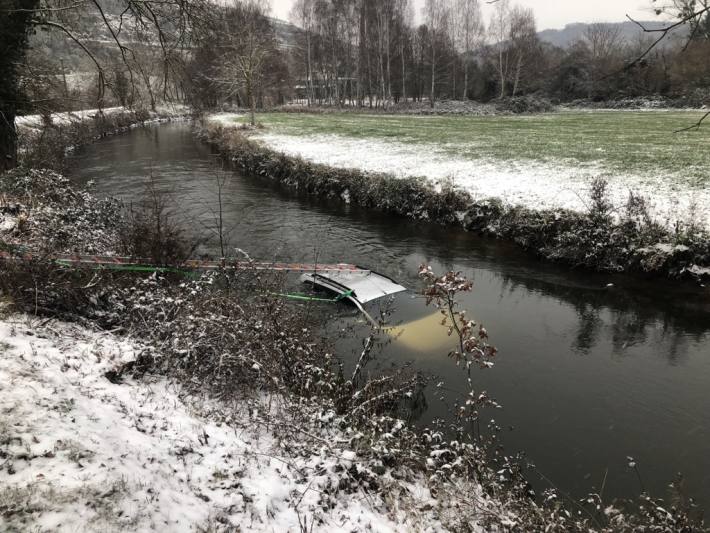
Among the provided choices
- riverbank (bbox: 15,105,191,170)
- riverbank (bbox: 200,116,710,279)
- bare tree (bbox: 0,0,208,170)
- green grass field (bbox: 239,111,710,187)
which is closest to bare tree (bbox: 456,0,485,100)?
green grass field (bbox: 239,111,710,187)

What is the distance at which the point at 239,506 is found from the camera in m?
4.05

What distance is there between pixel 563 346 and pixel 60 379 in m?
8.38

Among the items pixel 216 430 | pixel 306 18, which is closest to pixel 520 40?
pixel 306 18

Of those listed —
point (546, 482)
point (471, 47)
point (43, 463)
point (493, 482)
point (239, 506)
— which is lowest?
point (546, 482)

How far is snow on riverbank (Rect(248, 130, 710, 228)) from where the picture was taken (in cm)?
1298

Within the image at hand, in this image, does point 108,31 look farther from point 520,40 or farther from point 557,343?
point 520,40

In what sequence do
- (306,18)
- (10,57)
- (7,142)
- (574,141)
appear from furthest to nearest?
(306,18) → (574,141) → (7,142) → (10,57)

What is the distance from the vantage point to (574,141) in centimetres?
2250

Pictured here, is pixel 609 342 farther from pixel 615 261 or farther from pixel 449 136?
pixel 449 136

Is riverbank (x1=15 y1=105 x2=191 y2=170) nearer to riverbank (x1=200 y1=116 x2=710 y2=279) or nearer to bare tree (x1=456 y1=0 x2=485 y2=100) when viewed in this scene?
riverbank (x1=200 y1=116 x2=710 y2=279)

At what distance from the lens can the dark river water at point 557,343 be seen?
245 inches

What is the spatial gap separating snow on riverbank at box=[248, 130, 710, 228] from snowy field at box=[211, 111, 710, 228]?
0.03 meters

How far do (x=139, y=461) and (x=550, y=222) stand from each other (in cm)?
1255

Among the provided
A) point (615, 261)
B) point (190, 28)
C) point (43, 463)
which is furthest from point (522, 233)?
point (43, 463)
